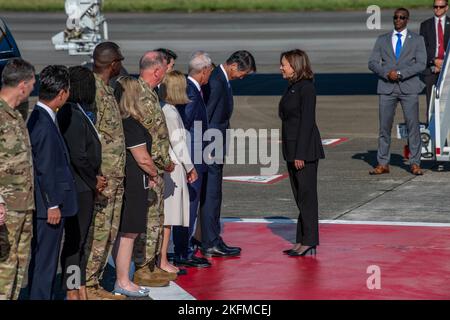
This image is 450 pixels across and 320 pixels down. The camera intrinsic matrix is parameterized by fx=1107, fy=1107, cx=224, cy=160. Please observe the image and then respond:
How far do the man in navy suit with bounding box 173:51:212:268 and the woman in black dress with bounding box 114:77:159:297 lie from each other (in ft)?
3.31

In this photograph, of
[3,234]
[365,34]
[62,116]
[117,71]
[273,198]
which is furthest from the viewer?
[365,34]

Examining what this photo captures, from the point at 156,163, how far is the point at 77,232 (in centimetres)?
121

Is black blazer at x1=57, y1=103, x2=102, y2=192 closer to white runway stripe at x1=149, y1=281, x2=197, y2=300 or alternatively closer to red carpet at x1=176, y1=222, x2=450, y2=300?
white runway stripe at x1=149, y1=281, x2=197, y2=300

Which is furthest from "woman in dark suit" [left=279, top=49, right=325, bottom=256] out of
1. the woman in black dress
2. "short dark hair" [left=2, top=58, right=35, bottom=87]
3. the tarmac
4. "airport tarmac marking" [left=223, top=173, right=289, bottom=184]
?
"airport tarmac marking" [left=223, top=173, right=289, bottom=184]

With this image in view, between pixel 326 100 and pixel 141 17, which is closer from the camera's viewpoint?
pixel 326 100

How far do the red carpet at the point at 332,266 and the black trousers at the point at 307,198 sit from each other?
0.79ft

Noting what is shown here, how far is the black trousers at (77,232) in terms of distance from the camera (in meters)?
8.87

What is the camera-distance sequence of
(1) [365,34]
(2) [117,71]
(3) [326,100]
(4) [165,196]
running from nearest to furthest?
1. (2) [117,71]
2. (4) [165,196]
3. (3) [326,100]
4. (1) [365,34]

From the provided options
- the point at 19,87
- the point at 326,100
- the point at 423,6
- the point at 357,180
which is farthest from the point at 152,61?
the point at 423,6

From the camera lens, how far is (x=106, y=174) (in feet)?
30.1

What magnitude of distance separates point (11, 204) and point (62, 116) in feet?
3.73

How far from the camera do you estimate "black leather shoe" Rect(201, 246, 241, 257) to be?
1123 cm

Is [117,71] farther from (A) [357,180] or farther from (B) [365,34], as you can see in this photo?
(B) [365,34]
